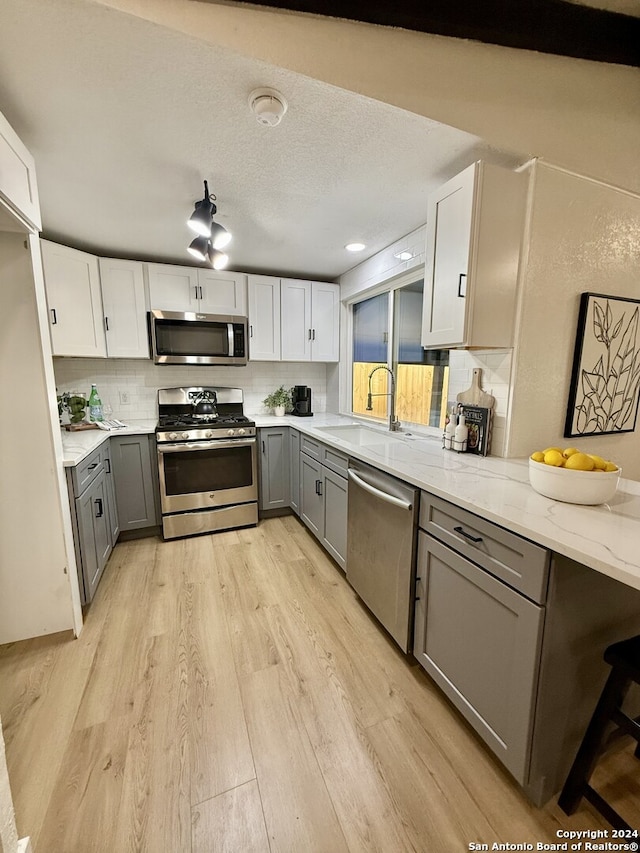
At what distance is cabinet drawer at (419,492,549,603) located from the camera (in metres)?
1.01

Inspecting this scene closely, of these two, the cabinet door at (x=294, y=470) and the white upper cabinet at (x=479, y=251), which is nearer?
the white upper cabinet at (x=479, y=251)

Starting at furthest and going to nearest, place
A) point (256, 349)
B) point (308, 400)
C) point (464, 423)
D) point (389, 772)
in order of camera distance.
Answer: point (308, 400) → point (256, 349) → point (464, 423) → point (389, 772)

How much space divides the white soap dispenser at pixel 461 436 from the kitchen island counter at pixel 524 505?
0.16ft

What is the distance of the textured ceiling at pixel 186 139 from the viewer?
1.08 meters

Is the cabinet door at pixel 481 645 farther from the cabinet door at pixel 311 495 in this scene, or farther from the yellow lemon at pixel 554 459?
the cabinet door at pixel 311 495

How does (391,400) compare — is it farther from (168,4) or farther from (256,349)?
(168,4)

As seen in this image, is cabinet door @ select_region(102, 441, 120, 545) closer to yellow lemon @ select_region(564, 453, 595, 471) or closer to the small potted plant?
the small potted plant

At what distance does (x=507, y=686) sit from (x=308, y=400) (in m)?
2.88

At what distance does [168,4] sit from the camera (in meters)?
1.00

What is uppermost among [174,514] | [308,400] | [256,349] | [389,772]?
[256,349]

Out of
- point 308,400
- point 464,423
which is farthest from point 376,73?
point 308,400

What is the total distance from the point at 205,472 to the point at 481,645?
7.55 ft

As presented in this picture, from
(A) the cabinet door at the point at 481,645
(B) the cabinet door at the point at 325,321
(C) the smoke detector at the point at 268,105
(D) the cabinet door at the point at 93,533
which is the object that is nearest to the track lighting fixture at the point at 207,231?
(C) the smoke detector at the point at 268,105

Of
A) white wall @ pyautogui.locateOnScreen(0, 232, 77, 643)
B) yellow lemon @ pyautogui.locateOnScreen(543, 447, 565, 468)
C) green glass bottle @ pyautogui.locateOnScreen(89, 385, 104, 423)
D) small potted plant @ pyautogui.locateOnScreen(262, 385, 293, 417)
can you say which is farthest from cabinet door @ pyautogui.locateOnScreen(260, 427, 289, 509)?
yellow lemon @ pyautogui.locateOnScreen(543, 447, 565, 468)
